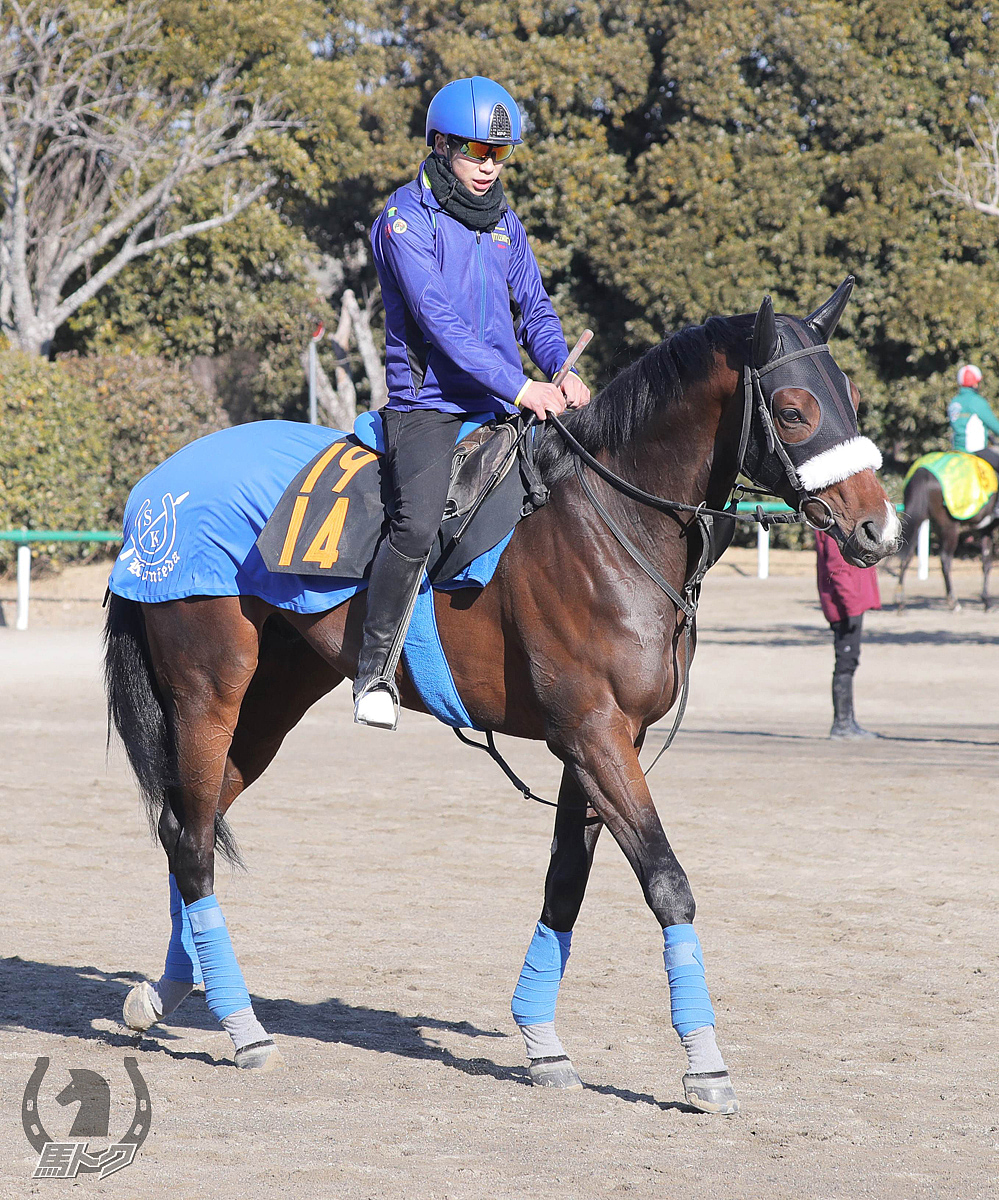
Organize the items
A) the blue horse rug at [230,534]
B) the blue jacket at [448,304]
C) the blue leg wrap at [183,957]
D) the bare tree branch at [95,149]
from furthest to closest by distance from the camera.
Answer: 1. the bare tree branch at [95,149]
2. the blue leg wrap at [183,957]
3. the blue horse rug at [230,534]
4. the blue jacket at [448,304]

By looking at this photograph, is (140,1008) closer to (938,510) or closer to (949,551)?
(938,510)

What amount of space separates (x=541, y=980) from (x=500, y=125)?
2.52 m

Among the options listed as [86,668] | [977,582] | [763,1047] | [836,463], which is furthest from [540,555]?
[977,582]

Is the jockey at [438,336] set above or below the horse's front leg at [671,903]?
above

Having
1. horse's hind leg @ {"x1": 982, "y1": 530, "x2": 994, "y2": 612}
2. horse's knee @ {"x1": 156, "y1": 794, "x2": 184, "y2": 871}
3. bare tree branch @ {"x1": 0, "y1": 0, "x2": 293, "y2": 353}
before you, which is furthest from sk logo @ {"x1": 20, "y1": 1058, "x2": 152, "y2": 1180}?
bare tree branch @ {"x1": 0, "y1": 0, "x2": 293, "y2": 353}

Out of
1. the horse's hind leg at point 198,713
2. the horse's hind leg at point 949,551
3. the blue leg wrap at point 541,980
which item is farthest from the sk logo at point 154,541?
the horse's hind leg at point 949,551

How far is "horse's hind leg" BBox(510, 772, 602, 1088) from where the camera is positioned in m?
4.19

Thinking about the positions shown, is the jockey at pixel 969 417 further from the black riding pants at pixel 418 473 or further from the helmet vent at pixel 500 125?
the black riding pants at pixel 418 473

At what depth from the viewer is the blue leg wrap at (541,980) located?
4.24 m

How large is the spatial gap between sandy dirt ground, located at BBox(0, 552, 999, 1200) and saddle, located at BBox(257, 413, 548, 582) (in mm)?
1530

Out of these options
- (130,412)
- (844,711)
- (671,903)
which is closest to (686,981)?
(671,903)

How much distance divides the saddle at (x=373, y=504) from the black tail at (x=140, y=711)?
0.75 meters

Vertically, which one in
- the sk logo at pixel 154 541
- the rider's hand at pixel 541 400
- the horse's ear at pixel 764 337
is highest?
the horse's ear at pixel 764 337

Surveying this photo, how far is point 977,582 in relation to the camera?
2430 cm
